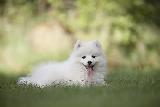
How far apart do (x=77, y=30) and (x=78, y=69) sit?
9494mm

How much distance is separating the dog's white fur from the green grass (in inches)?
19.9

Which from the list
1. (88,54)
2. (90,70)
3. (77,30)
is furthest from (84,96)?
(77,30)

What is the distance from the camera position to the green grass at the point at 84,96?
6.09 metres

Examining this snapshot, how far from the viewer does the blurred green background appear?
17.2m

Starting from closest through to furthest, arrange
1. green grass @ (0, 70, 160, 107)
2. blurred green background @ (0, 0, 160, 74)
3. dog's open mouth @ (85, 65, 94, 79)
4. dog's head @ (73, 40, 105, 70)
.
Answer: green grass @ (0, 70, 160, 107) → dog's head @ (73, 40, 105, 70) → dog's open mouth @ (85, 65, 94, 79) → blurred green background @ (0, 0, 160, 74)

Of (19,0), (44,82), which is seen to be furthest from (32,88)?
(19,0)

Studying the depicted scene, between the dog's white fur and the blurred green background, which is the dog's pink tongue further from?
the blurred green background

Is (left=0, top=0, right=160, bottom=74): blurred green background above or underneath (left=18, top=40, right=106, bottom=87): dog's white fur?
above

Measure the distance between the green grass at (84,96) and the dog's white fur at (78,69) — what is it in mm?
→ 505

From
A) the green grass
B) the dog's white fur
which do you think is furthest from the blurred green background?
the green grass

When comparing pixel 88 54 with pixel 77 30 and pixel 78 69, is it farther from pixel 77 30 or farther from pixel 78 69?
pixel 77 30

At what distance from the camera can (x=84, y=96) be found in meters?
6.78

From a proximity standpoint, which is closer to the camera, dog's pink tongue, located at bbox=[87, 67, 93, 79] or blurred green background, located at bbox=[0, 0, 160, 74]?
dog's pink tongue, located at bbox=[87, 67, 93, 79]

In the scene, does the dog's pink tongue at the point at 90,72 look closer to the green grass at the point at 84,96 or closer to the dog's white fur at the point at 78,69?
the dog's white fur at the point at 78,69
